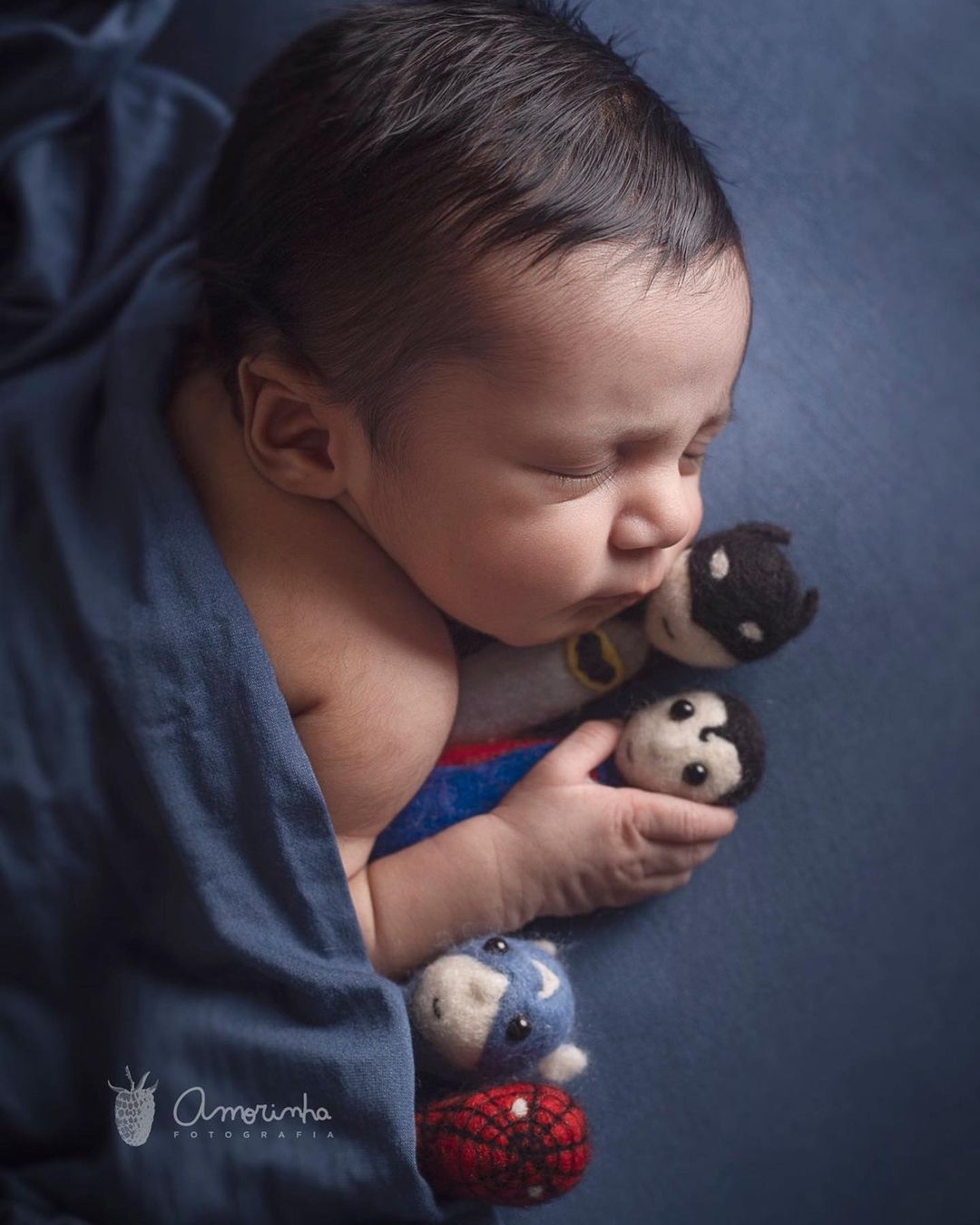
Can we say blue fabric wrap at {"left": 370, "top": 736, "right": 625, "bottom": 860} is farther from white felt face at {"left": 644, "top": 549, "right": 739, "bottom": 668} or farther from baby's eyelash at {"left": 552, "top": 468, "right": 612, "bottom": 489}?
baby's eyelash at {"left": 552, "top": 468, "right": 612, "bottom": 489}

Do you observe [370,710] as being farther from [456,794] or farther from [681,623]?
[681,623]

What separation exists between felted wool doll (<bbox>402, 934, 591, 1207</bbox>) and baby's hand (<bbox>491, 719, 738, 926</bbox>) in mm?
51

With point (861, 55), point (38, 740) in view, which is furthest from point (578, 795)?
point (861, 55)

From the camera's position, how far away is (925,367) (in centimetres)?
104

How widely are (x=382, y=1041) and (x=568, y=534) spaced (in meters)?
0.38

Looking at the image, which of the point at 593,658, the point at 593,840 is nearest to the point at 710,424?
Answer: the point at 593,658

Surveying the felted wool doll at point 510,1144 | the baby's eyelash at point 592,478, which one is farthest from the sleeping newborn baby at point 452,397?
the felted wool doll at point 510,1144

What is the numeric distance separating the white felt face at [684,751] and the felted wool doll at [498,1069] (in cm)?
16

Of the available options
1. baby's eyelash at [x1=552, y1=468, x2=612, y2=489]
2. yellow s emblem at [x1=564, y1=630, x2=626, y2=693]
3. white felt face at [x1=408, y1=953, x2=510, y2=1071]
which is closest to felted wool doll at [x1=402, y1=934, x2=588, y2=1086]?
white felt face at [x1=408, y1=953, x2=510, y2=1071]

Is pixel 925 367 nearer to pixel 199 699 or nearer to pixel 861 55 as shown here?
pixel 861 55

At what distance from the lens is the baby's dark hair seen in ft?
2.47

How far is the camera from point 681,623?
0.92 metres

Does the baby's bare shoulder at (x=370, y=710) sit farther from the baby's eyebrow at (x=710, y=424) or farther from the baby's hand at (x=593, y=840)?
the baby's eyebrow at (x=710, y=424)

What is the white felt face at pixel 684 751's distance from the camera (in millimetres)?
900
